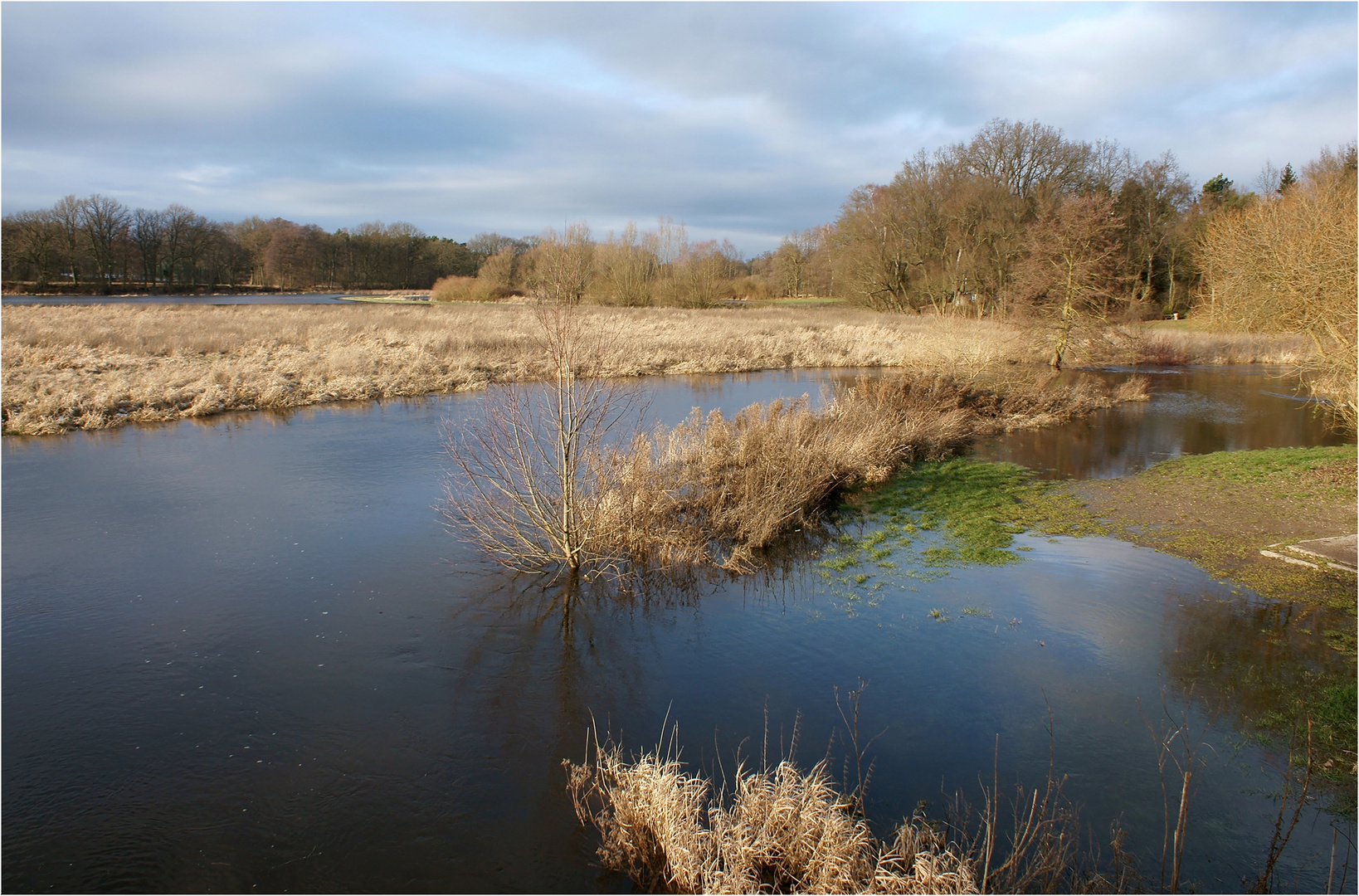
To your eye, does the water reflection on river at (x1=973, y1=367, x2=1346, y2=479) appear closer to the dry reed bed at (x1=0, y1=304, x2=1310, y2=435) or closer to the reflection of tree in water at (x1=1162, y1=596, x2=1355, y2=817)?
the dry reed bed at (x1=0, y1=304, x2=1310, y2=435)

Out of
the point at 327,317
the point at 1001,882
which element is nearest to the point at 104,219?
the point at 327,317

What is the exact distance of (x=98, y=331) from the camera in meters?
22.9

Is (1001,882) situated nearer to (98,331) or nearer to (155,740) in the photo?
(155,740)

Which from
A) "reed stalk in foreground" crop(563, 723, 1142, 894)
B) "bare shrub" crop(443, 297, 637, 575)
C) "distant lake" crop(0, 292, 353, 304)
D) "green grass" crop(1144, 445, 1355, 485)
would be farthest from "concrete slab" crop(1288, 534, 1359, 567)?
"distant lake" crop(0, 292, 353, 304)

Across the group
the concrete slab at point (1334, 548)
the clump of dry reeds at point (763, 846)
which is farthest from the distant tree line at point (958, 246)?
the clump of dry reeds at point (763, 846)

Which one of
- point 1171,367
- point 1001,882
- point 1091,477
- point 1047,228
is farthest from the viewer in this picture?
point 1171,367

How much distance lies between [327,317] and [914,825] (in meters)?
33.0

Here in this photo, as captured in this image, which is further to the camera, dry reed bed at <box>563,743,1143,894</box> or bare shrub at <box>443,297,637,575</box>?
bare shrub at <box>443,297,637,575</box>

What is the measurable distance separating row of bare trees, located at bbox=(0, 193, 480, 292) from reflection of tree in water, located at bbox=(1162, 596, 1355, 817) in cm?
6429

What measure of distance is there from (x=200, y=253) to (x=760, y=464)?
2809 inches

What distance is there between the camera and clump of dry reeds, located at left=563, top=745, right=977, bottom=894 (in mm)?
3910

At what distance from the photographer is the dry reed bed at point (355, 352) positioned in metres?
17.7

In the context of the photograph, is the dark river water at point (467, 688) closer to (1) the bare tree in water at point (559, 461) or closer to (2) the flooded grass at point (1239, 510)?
(1) the bare tree in water at point (559, 461)

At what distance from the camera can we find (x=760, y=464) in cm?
1105
